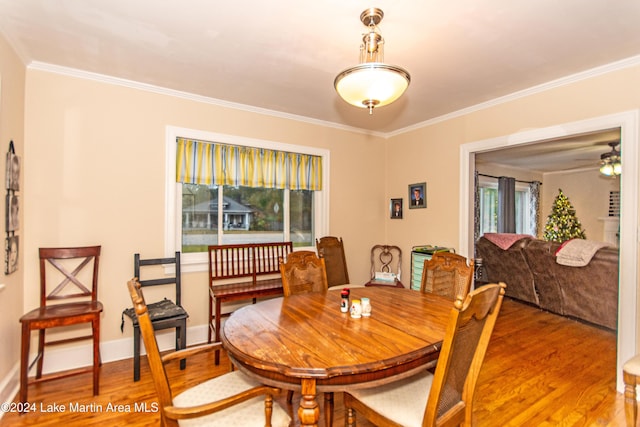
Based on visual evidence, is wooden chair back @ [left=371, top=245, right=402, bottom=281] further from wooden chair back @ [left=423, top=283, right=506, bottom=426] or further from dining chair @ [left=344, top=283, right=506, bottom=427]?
wooden chair back @ [left=423, top=283, right=506, bottom=426]

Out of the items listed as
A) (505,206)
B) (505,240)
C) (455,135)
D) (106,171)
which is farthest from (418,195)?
(505,206)

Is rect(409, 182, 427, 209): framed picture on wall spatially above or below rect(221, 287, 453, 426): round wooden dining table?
above

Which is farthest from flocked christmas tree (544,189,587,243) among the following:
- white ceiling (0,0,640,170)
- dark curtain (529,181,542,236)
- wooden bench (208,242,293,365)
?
wooden bench (208,242,293,365)

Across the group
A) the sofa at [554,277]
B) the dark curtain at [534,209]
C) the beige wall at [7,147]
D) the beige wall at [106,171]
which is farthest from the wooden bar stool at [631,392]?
the dark curtain at [534,209]

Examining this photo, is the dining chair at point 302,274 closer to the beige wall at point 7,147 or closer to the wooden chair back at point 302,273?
the wooden chair back at point 302,273

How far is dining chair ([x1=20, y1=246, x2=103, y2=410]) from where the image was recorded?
225 centimetres

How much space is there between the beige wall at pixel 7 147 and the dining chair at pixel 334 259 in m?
2.71

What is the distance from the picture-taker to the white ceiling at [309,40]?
1.84 metres

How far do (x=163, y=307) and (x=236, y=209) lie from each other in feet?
4.22

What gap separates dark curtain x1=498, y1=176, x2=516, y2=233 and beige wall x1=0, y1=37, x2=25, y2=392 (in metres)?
7.60

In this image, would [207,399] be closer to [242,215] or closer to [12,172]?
[12,172]

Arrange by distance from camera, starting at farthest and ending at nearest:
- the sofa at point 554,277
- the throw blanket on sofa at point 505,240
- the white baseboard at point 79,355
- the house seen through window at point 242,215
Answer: the throw blanket on sofa at point 505,240 → the sofa at point 554,277 → the house seen through window at point 242,215 → the white baseboard at point 79,355

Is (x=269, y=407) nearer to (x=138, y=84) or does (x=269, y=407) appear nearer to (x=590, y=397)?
(x=590, y=397)

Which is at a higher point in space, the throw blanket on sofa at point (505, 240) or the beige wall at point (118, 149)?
the beige wall at point (118, 149)
